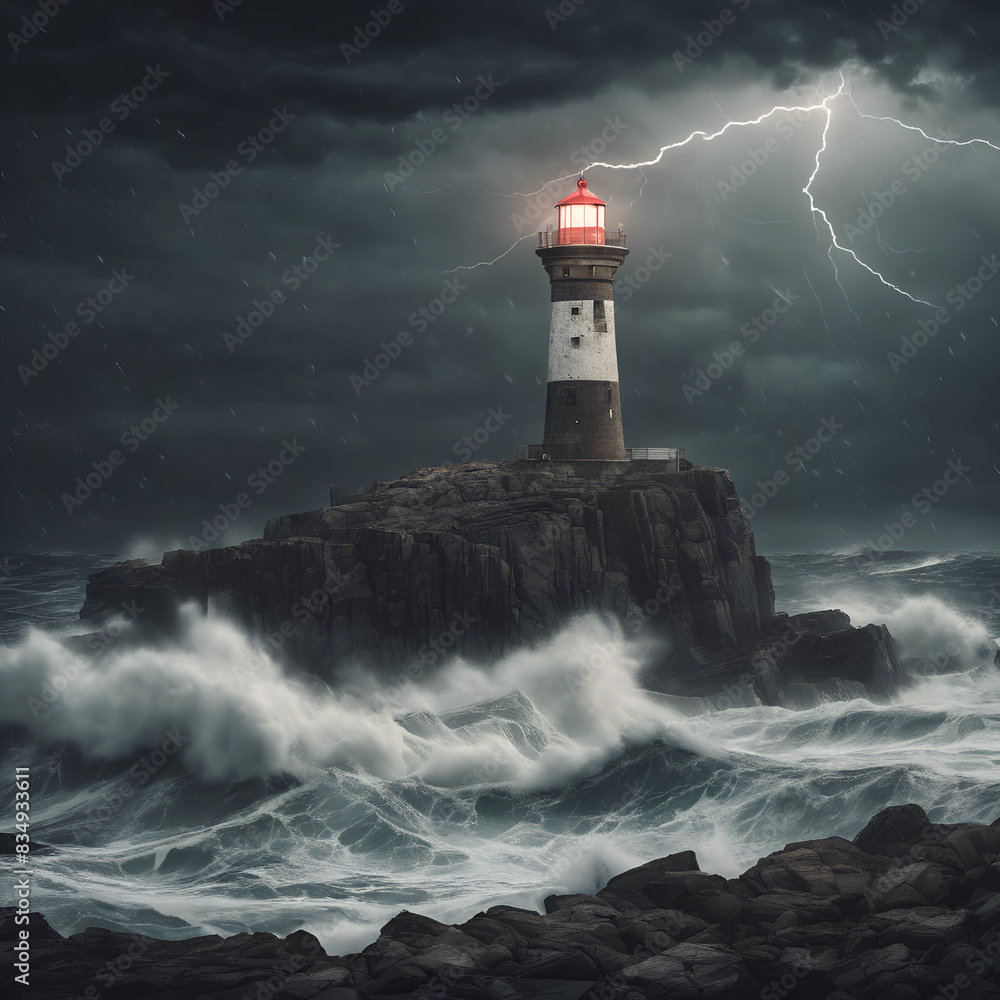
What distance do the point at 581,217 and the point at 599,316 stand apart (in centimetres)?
342

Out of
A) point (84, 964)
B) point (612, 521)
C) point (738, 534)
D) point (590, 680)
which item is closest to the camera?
point (84, 964)

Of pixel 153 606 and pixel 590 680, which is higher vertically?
pixel 153 606

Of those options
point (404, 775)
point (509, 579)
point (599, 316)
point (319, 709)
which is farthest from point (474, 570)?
point (599, 316)

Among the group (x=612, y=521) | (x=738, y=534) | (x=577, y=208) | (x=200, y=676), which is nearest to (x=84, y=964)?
(x=200, y=676)

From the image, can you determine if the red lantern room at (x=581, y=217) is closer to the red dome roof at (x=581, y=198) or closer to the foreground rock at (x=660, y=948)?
the red dome roof at (x=581, y=198)

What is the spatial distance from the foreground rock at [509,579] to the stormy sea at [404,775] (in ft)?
2.60

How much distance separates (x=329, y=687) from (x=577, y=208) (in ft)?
61.7

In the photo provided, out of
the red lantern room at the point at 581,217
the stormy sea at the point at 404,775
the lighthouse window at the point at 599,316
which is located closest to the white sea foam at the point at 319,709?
the stormy sea at the point at 404,775

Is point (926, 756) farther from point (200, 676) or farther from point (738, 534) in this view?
point (200, 676)

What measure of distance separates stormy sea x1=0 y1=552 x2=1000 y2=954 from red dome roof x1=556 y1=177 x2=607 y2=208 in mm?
14961

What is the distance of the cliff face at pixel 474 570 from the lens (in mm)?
30094

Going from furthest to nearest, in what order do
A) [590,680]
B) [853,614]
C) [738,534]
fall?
[853,614]
[738,534]
[590,680]

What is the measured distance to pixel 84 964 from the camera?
45.9 ft

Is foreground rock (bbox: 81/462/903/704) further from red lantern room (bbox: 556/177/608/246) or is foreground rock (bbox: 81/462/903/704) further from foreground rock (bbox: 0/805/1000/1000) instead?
foreground rock (bbox: 0/805/1000/1000)
